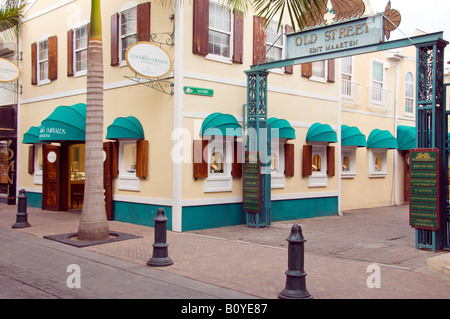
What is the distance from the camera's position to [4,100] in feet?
59.9

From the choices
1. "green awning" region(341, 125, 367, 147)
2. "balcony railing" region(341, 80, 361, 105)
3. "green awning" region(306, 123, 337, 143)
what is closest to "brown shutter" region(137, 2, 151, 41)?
"green awning" region(306, 123, 337, 143)

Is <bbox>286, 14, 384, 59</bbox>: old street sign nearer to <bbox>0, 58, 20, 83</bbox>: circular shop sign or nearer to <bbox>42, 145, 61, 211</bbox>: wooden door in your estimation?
<bbox>42, 145, 61, 211</bbox>: wooden door

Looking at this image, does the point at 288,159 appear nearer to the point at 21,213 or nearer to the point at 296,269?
the point at 21,213

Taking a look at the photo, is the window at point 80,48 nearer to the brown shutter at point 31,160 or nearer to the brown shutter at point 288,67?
the brown shutter at point 31,160

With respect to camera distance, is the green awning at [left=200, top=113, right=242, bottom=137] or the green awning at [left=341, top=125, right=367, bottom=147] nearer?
the green awning at [left=200, top=113, right=242, bottom=137]

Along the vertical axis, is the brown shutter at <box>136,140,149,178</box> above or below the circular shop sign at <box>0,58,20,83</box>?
below

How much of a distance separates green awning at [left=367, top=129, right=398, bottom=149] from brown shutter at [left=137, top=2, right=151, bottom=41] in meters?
9.93

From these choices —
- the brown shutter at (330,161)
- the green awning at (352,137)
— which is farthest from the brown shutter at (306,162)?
the green awning at (352,137)

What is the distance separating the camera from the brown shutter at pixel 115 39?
13031 millimetres

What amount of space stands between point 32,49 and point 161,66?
8129 mm

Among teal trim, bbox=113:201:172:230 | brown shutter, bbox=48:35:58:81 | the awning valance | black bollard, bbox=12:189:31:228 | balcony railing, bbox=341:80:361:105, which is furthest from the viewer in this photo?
balcony railing, bbox=341:80:361:105

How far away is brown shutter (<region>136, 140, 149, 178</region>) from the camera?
39.9 ft

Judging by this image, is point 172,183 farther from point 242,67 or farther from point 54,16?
point 54,16
